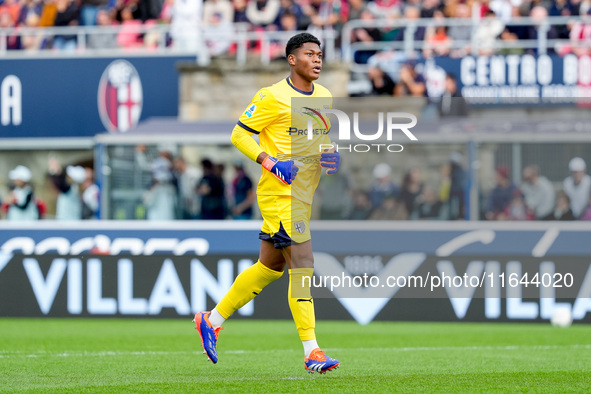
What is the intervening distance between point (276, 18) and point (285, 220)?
495 inches

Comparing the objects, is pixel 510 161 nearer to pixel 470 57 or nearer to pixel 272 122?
pixel 470 57

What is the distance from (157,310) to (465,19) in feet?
26.0

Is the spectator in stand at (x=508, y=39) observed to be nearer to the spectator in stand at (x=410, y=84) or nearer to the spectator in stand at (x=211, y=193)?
the spectator in stand at (x=410, y=84)

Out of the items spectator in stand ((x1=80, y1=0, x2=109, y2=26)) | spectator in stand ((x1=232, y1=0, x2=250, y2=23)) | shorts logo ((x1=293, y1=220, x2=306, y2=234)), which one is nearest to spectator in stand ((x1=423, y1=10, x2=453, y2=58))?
spectator in stand ((x1=232, y1=0, x2=250, y2=23))

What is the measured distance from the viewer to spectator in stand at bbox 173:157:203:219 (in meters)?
16.0

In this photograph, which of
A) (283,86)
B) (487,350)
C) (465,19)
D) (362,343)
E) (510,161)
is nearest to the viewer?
(283,86)

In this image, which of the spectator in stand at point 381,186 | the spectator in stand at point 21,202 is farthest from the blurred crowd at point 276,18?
the spectator in stand at point 21,202

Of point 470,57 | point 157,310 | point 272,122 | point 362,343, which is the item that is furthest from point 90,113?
point 272,122

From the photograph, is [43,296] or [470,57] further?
[470,57]

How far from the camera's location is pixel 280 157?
765 cm

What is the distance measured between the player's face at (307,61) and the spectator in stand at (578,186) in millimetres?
7915

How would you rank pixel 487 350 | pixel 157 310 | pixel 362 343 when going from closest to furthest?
pixel 487 350
pixel 362 343
pixel 157 310

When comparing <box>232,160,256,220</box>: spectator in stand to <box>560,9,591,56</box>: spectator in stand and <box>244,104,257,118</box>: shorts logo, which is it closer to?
<box>560,9,591,56</box>: spectator in stand

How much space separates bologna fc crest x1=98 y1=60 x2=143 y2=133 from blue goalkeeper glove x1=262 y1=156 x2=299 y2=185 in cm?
1448
